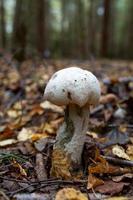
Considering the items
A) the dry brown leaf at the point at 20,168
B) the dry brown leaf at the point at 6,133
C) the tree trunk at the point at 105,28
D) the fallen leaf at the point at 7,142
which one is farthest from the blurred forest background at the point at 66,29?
the dry brown leaf at the point at 20,168

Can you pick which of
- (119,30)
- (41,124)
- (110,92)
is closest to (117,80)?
(110,92)

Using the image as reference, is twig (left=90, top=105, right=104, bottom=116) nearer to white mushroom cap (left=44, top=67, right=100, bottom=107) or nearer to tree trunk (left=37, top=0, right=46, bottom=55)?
white mushroom cap (left=44, top=67, right=100, bottom=107)

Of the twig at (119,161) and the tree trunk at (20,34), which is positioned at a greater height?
the tree trunk at (20,34)

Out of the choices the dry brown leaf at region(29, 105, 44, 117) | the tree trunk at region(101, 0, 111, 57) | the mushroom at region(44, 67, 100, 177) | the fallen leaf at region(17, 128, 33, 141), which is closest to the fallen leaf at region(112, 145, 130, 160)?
the mushroom at region(44, 67, 100, 177)

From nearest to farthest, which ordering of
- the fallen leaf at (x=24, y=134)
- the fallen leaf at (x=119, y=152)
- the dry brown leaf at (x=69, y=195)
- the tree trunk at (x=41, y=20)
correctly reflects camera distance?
the dry brown leaf at (x=69, y=195)
the fallen leaf at (x=119, y=152)
the fallen leaf at (x=24, y=134)
the tree trunk at (x=41, y=20)

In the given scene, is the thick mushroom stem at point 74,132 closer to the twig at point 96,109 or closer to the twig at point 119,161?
the twig at point 119,161

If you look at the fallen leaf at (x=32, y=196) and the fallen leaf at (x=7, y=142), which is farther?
the fallen leaf at (x=7, y=142)

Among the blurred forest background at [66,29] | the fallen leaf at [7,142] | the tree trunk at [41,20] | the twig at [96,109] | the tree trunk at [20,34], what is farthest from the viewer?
Answer: the tree trunk at [41,20]

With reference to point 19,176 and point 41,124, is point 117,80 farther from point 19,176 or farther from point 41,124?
point 19,176
